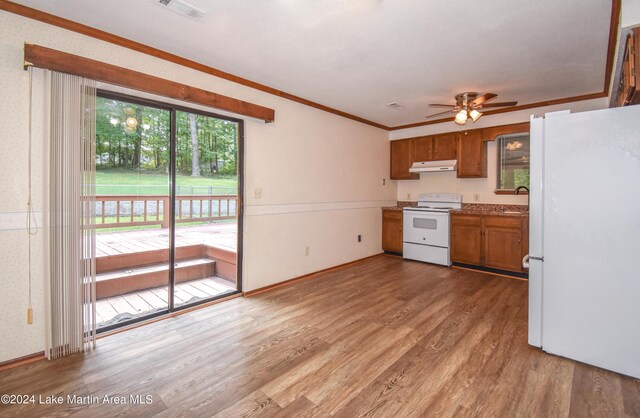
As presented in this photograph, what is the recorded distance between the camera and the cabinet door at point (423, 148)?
536cm

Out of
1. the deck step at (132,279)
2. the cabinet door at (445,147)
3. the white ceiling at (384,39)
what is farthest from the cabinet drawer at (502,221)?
the deck step at (132,279)

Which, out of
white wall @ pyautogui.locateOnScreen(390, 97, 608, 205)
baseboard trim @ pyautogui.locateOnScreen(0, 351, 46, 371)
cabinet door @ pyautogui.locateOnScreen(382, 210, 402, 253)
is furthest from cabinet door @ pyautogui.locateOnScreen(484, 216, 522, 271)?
baseboard trim @ pyautogui.locateOnScreen(0, 351, 46, 371)

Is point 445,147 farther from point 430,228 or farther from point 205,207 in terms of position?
point 205,207

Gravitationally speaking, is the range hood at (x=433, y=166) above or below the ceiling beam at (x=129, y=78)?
below

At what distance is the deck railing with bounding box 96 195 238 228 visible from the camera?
2664mm

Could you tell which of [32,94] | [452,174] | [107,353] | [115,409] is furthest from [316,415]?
[452,174]

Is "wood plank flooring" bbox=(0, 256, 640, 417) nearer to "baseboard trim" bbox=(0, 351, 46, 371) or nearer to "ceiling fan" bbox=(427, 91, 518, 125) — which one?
"baseboard trim" bbox=(0, 351, 46, 371)

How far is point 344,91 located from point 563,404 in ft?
11.9

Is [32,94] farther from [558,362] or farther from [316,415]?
[558,362]

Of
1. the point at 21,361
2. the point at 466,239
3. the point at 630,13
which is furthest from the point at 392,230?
the point at 21,361

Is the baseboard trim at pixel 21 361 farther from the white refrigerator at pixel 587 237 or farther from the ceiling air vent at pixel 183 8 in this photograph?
the white refrigerator at pixel 587 237

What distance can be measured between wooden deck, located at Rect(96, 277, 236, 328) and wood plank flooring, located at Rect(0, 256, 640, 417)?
0.80ft

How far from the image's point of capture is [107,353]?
228cm

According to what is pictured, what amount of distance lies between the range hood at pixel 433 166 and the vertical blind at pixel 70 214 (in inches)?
188
